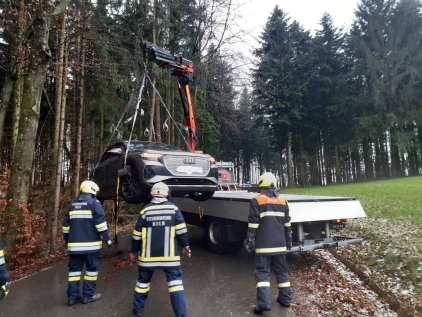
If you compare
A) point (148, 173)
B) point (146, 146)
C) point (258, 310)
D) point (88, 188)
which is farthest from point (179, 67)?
point (258, 310)

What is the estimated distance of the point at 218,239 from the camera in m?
6.87

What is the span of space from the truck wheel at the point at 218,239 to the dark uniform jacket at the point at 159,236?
102 inches

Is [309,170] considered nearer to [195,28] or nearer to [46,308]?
[195,28]

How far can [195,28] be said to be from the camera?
671 inches

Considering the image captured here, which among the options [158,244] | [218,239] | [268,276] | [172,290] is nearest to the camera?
[172,290]

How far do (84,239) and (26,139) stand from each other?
13.2 ft

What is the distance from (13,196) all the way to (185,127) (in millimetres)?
4201

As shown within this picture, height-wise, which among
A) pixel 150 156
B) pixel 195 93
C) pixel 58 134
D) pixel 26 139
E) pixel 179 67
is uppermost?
pixel 195 93

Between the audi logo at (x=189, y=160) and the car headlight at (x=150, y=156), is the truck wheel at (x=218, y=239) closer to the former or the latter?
the audi logo at (x=189, y=160)

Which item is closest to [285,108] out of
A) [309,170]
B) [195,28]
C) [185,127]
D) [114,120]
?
[309,170]

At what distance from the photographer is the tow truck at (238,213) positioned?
5211 millimetres

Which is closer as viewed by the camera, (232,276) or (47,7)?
(232,276)

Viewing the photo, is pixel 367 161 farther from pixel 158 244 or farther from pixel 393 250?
pixel 158 244

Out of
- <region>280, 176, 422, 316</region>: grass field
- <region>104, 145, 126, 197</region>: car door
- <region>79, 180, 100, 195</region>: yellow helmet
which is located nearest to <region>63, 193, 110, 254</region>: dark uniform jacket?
<region>79, 180, 100, 195</region>: yellow helmet
